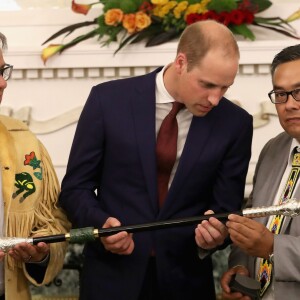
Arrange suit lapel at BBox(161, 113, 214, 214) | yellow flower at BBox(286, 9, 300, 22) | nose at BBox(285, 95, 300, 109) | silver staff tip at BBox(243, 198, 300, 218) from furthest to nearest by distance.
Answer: yellow flower at BBox(286, 9, 300, 22) → suit lapel at BBox(161, 113, 214, 214) → nose at BBox(285, 95, 300, 109) → silver staff tip at BBox(243, 198, 300, 218)

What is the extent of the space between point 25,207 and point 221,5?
1576 mm

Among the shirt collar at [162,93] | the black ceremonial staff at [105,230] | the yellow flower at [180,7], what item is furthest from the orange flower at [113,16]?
the black ceremonial staff at [105,230]

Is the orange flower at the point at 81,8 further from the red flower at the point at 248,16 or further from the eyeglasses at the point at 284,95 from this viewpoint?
the eyeglasses at the point at 284,95

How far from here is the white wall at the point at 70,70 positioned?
3336 mm

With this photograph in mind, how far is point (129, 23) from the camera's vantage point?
325 cm

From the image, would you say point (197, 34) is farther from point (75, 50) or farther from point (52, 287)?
point (52, 287)

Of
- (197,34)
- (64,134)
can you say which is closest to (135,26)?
(64,134)

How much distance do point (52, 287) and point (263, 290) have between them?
68.2 inches

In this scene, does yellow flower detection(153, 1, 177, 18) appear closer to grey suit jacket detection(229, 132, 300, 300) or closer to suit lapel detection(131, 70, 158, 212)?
suit lapel detection(131, 70, 158, 212)

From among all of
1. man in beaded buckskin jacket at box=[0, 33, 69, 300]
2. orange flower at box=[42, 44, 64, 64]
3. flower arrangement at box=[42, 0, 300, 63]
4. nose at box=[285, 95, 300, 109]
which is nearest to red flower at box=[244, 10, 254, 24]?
flower arrangement at box=[42, 0, 300, 63]

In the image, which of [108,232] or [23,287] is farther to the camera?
[23,287]

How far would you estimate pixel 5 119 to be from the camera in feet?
7.75

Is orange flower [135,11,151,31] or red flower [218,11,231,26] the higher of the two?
red flower [218,11,231,26]

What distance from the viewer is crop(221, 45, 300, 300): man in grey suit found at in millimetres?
2010
